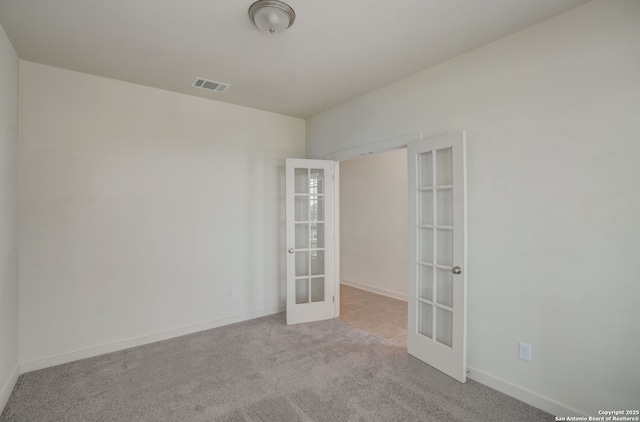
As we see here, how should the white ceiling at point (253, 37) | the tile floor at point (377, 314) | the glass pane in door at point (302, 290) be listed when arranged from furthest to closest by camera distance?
1. the glass pane in door at point (302, 290)
2. the tile floor at point (377, 314)
3. the white ceiling at point (253, 37)

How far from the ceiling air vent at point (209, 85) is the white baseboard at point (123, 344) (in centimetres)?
278

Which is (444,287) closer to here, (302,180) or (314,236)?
(314,236)

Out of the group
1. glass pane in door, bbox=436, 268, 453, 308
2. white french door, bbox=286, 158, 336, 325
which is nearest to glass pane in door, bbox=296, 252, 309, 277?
white french door, bbox=286, 158, 336, 325

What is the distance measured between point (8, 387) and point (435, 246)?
3.66m

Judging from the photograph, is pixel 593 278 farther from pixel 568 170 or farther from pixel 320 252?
pixel 320 252

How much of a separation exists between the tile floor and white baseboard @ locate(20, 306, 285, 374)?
4.32 feet

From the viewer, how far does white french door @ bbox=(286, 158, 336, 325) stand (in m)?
3.94

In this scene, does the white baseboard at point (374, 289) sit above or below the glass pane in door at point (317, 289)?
below

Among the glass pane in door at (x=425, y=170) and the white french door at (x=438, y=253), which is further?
the glass pane in door at (x=425, y=170)

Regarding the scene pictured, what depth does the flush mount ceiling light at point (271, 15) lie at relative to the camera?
1898mm

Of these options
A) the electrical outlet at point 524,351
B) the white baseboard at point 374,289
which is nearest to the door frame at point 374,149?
the electrical outlet at point 524,351

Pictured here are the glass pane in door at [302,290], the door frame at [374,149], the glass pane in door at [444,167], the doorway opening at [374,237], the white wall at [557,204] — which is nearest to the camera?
the white wall at [557,204]

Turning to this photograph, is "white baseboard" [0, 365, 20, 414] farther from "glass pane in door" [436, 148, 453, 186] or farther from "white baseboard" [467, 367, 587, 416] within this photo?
"glass pane in door" [436, 148, 453, 186]

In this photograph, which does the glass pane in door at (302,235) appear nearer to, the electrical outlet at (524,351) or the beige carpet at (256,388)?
the beige carpet at (256,388)
